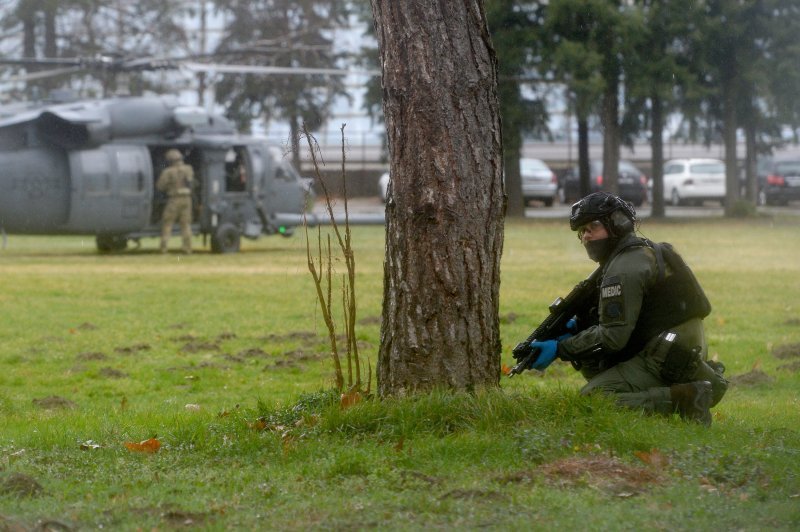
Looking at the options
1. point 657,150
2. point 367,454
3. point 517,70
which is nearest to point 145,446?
point 367,454

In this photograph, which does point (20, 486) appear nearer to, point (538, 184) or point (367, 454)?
point (367, 454)

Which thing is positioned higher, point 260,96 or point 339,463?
point 260,96

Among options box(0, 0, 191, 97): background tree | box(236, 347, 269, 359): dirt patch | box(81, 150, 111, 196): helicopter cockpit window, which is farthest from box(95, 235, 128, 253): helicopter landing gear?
box(0, 0, 191, 97): background tree

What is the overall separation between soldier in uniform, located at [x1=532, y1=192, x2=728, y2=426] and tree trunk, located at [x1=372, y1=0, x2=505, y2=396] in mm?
527

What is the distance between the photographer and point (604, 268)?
6996mm

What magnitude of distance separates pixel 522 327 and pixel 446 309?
22.5 feet

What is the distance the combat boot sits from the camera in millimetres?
6840

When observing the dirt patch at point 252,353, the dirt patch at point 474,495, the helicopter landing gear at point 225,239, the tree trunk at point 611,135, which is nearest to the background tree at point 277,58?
the tree trunk at point 611,135

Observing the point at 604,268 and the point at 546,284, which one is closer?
the point at 604,268

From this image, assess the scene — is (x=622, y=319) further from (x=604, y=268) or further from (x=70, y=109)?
(x=70, y=109)

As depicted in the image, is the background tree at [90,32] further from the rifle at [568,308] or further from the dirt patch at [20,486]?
the dirt patch at [20,486]

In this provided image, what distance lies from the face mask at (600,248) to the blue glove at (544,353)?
52cm

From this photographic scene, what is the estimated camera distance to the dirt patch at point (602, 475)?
5.41 meters

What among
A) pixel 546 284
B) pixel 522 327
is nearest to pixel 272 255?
pixel 546 284
